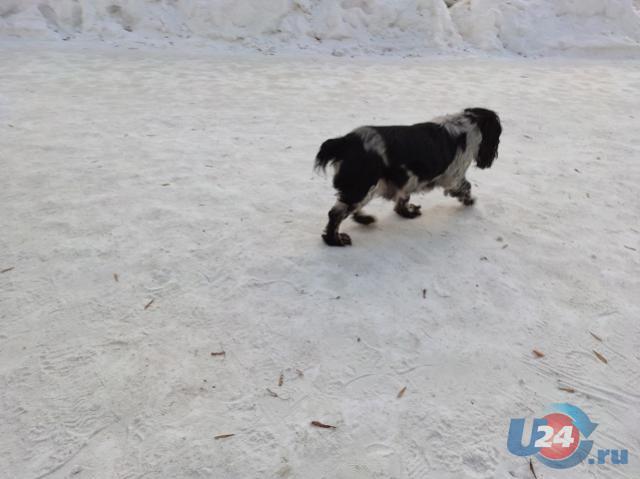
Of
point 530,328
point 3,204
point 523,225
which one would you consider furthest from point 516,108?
point 3,204

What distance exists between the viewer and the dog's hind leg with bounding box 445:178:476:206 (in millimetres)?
3984

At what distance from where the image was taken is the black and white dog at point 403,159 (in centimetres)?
329

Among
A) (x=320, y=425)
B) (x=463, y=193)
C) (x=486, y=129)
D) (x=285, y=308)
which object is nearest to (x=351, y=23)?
(x=486, y=129)

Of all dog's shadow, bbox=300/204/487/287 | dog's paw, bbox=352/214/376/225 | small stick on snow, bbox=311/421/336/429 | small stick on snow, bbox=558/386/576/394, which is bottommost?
small stick on snow, bbox=311/421/336/429

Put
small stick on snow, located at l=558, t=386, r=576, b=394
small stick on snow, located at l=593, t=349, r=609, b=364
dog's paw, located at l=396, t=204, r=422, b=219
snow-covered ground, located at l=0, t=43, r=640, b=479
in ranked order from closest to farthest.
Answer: snow-covered ground, located at l=0, t=43, r=640, b=479 → small stick on snow, located at l=558, t=386, r=576, b=394 → small stick on snow, located at l=593, t=349, r=609, b=364 → dog's paw, located at l=396, t=204, r=422, b=219

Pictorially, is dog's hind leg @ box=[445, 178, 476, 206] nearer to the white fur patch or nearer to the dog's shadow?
the dog's shadow

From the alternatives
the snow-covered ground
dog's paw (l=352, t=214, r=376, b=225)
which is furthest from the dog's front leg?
dog's paw (l=352, t=214, r=376, b=225)

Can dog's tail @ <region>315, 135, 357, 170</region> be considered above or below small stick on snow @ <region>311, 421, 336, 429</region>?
above

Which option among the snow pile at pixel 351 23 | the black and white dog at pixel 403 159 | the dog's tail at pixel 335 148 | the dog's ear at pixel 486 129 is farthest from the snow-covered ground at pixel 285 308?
the snow pile at pixel 351 23

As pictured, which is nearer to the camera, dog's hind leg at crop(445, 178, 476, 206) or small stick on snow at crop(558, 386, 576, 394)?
small stick on snow at crop(558, 386, 576, 394)

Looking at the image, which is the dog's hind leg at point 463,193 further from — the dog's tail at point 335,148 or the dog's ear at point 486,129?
the dog's tail at point 335,148

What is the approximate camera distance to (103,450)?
6.79 feet

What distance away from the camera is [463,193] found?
4051 mm

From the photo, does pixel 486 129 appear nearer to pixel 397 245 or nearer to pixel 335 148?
pixel 397 245
